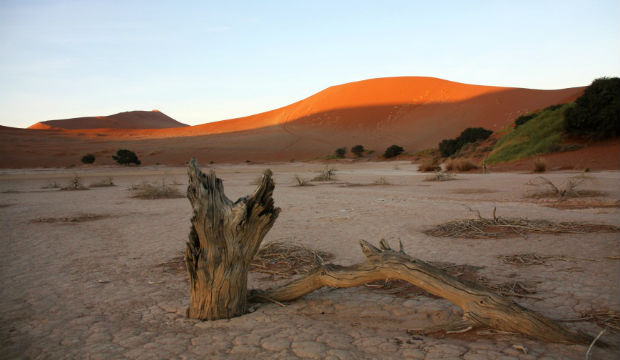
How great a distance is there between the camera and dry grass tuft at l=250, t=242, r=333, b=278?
15.2 feet

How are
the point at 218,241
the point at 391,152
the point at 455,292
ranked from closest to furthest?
the point at 455,292 → the point at 218,241 → the point at 391,152

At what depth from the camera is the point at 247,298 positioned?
11.5 feet

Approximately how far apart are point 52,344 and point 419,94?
7034cm

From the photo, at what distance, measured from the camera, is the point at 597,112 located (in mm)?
18766

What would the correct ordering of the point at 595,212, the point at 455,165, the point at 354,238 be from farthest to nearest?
the point at 455,165 < the point at 595,212 < the point at 354,238

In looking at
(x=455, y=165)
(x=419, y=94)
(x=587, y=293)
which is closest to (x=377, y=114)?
(x=419, y=94)

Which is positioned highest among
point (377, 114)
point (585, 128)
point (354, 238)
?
point (377, 114)

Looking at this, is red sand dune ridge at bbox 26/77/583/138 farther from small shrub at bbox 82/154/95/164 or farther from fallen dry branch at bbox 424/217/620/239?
fallen dry branch at bbox 424/217/620/239

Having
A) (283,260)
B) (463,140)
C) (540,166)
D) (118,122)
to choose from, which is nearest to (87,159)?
(463,140)

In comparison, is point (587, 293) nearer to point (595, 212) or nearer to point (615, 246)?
point (615, 246)

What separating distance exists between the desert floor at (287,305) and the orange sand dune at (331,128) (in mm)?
31167

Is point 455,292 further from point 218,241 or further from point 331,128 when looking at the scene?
point 331,128

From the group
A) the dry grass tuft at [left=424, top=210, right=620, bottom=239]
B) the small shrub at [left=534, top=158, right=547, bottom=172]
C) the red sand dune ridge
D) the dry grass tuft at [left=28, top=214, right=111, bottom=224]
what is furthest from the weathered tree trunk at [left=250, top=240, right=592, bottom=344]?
the red sand dune ridge

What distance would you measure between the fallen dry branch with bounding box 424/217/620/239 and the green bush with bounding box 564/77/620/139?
15.0m
